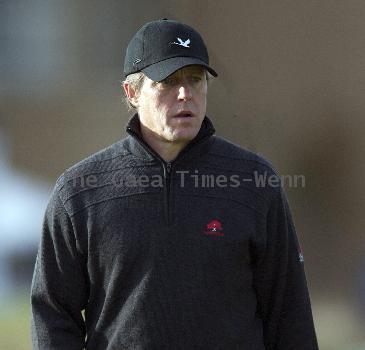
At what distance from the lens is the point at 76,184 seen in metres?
2.19

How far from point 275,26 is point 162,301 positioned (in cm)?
106

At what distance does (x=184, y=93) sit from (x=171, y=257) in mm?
477

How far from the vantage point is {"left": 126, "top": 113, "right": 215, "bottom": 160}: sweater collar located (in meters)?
2.16

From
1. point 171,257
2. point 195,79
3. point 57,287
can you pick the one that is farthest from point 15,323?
point 195,79

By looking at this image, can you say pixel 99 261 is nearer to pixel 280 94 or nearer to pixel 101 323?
pixel 101 323

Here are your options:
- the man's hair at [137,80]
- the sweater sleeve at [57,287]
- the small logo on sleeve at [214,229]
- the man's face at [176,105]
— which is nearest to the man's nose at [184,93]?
the man's face at [176,105]

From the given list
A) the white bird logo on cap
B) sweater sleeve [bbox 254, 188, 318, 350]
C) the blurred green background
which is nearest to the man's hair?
the white bird logo on cap

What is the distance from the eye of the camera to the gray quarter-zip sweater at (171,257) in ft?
6.76

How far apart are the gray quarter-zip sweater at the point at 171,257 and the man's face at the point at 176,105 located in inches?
2.4

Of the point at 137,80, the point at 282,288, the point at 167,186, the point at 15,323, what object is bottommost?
the point at 15,323

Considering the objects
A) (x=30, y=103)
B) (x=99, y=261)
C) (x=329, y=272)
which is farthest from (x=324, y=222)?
(x=30, y=103)

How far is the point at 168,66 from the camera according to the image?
212cm

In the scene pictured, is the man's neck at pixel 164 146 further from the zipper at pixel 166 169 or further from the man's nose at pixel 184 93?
the man's nose at pixel 184 93

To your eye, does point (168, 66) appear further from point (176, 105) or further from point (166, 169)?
point (166, 169)
